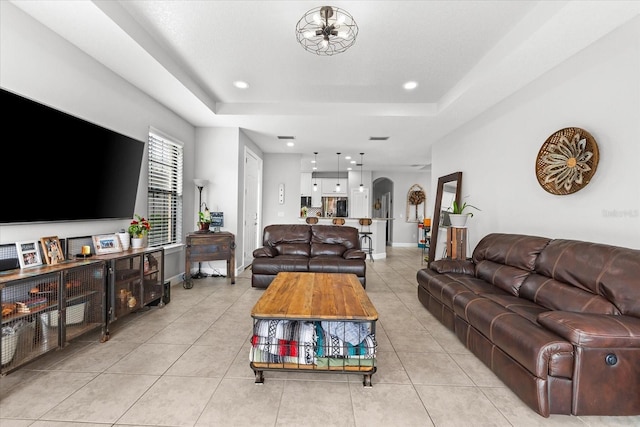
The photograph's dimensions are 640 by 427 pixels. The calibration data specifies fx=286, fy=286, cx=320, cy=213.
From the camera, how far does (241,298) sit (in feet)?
13.2

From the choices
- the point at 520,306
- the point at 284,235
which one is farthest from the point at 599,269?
the point at 284,235

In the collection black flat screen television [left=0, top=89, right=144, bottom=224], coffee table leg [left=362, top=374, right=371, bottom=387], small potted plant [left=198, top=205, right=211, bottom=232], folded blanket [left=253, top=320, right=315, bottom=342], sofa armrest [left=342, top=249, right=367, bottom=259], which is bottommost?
coffee table leg [left=362, top=374, right=371, bottom=387]

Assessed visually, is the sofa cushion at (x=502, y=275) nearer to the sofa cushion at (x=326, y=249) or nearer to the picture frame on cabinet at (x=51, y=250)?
the sofa cushion at (x=326, y=249)

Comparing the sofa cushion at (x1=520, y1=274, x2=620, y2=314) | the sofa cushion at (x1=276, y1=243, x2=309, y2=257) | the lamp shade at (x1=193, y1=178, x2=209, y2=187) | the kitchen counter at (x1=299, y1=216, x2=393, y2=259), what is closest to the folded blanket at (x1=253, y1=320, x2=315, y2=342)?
the sofa cushion at (x1=520, y1=274, x2=620, y2=314)

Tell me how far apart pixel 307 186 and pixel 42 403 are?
942cm

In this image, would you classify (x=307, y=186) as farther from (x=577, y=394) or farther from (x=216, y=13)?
(x=577, y=394)

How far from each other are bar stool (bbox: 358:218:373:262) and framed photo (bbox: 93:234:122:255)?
5.37m

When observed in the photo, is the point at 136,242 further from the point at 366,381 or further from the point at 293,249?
the point at 366,381

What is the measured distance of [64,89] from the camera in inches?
104

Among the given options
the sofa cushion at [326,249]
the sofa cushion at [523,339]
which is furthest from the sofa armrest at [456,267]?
the sofa cushion at [326,249]

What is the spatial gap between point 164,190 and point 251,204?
2503 mm

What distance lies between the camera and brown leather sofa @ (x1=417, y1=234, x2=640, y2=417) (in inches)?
65.1

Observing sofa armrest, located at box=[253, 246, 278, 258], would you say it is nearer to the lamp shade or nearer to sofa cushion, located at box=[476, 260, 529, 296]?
the lamp shade

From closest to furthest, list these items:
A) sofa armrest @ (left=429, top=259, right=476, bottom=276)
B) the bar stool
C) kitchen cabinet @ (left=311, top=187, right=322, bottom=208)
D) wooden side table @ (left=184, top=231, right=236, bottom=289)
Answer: sofa armrest @ (left=429, top=259, right=476, bottom=276), wooden side table @ (left=184, top=231, right=236, bottom=289), the bar stool, kitchen cabinet @ (left=311, top=187, right=322, bottom=208)
